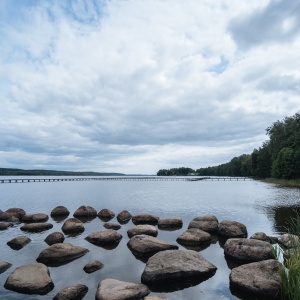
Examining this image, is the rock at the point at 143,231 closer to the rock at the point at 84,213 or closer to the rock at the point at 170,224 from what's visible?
the rock at the point at 170,224

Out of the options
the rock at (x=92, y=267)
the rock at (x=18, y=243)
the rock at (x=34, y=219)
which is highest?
the rock at (x=34, y=219)

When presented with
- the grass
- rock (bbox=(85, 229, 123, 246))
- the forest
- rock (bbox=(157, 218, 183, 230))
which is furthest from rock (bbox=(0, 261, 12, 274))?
the forest

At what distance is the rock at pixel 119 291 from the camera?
8797 millimetres

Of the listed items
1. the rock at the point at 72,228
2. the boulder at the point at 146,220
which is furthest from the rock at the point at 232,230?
the rock at the point at 72,228

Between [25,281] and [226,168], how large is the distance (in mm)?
196557

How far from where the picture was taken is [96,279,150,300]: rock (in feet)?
28.9

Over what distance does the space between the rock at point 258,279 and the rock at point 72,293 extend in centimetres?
551

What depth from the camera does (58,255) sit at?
43.3 ft

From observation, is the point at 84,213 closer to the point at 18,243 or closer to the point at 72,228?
the point at 72,228

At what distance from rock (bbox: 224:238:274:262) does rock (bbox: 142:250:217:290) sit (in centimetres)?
182

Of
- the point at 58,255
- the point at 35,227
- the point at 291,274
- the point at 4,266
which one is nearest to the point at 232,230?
the point at 291,274

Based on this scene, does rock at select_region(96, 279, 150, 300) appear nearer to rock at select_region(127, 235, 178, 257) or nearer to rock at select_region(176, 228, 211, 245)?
rock at select_region(127, 235, 178, 257)

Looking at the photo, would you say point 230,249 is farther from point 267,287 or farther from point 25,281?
point 25,281

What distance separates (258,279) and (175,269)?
9.96 ft
